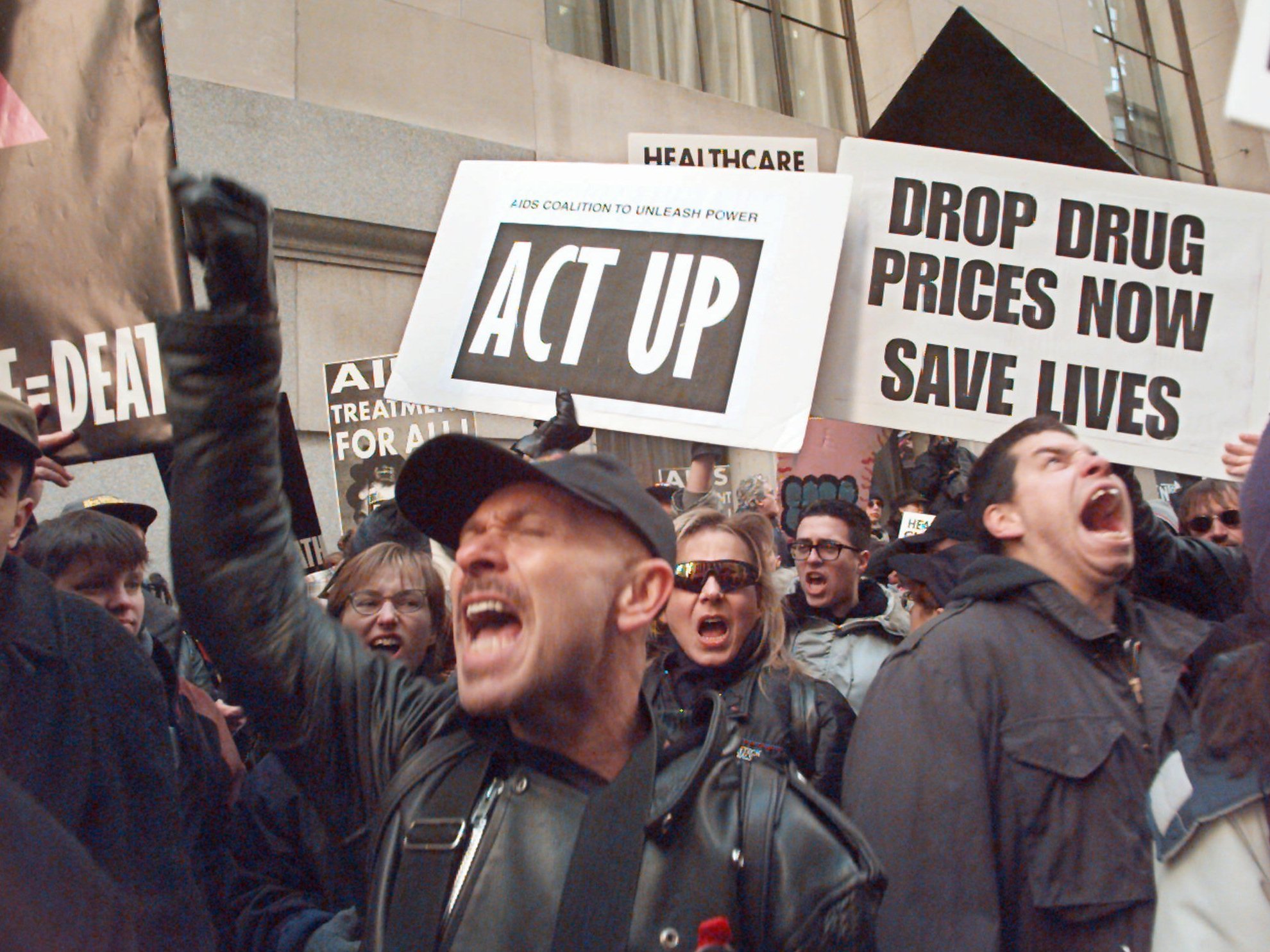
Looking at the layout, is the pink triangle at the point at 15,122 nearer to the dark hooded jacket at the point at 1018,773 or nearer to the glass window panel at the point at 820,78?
the dark hooded jacket at the point at 1018,773

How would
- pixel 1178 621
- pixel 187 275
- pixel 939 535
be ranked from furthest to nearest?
pixel 939 535
pixel 187 275
pixel 1178 621

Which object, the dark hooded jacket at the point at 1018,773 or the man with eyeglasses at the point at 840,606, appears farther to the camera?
the man with eyeglasses at the point at 840,606

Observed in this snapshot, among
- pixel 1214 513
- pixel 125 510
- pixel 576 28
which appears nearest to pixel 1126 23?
pixel 576 28

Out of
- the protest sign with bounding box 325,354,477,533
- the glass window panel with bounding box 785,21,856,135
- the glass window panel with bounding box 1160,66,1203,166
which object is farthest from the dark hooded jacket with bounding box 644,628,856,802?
the glass window panel with bounding box 1160,66,1203,166

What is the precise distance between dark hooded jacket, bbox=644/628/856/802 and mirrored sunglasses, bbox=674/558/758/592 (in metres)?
0.14

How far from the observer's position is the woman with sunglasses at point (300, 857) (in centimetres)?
197

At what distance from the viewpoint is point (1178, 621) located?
219 cm

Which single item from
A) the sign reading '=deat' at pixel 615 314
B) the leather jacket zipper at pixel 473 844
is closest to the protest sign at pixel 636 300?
the sign reading '=deat' at pixel 615 314

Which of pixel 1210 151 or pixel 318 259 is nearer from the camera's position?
pixel 318 259

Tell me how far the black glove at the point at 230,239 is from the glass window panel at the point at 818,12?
1076 centimetres

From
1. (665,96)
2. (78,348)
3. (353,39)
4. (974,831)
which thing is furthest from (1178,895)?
(665,96)

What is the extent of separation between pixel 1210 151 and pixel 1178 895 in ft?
52.3

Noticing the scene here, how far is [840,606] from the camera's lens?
3.66 m

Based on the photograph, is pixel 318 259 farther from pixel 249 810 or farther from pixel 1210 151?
pixel 1210 151
